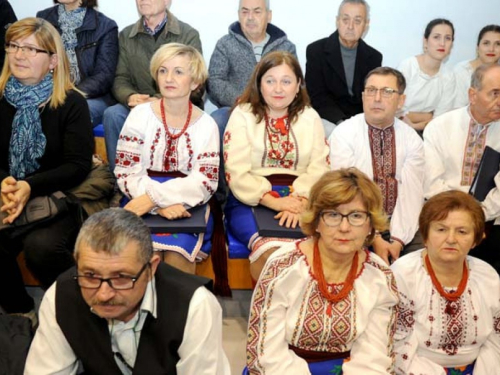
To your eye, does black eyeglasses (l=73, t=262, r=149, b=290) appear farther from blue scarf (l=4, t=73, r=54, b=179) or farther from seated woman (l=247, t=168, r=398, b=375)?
blue scarf (l=4, t=73, r=54, b=179)

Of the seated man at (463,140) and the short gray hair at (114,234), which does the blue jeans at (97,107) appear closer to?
the seated man at (463,140)

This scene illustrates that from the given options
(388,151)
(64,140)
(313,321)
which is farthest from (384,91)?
(64,140)

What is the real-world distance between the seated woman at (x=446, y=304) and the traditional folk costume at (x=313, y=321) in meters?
0.17

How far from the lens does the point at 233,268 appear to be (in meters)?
3.50

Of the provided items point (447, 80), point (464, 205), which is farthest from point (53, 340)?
point (447, 80)

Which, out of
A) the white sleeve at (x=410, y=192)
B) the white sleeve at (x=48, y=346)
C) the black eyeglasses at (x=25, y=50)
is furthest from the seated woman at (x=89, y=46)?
the white sleeve at (x=48, y=346)

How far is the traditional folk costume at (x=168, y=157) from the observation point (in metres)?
3.23

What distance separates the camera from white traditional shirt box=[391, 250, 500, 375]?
2.53 m

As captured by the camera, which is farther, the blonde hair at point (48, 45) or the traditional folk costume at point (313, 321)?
the blonde hair at point (48, 45)

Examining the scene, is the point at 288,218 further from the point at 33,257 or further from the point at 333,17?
the point at 333,17

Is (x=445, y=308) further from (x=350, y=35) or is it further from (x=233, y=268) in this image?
(x=350, y=35)

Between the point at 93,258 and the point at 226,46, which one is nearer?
the point at 93,258

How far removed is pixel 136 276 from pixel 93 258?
0.12 m

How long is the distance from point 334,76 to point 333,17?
27.8 inches
